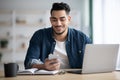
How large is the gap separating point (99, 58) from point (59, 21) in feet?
2.40

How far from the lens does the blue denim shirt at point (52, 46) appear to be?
233 cm

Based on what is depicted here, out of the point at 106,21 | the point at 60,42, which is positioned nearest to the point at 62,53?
the point at 60,42

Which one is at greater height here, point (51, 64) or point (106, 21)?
point (106, 21)

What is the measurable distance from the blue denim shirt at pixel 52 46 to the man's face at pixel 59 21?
0.10 meters

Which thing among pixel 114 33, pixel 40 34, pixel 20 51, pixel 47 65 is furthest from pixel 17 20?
pixel 47 65

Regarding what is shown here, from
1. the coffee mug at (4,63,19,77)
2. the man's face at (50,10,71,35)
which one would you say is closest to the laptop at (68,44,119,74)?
the coffee mug at (4,63,19,77)

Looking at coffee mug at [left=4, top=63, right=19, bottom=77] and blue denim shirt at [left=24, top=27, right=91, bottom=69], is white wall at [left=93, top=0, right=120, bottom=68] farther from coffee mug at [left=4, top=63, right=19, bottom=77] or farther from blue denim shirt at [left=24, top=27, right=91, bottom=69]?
coffee mug at [left=4, top=63, right=19, bottom=77]

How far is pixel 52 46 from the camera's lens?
2361 mm

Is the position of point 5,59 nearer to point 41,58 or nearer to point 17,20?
point 17,20

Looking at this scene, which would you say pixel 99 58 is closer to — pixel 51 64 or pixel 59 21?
pixel 51 64

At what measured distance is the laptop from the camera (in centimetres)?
170

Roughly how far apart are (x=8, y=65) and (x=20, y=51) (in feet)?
13.7

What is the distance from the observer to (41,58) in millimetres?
2387

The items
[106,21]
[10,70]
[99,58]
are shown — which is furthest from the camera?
[106,21]
